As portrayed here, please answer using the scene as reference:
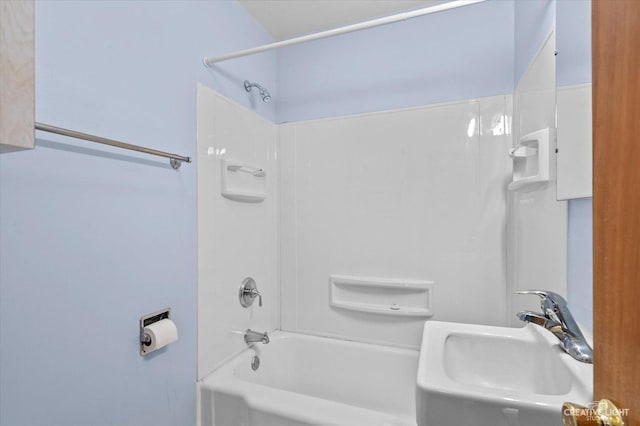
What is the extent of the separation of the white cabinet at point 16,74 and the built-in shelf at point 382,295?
5.38 feet

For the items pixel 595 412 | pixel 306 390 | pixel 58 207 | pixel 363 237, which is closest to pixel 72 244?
pixel 58 207

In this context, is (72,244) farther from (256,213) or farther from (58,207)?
(256,213)

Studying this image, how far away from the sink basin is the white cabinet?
0.99m

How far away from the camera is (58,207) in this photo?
0.91 m

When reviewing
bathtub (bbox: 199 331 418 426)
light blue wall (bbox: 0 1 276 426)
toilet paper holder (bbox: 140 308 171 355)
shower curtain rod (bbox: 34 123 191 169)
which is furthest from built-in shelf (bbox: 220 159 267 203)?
bathtub (bbox: 199 331 418 426)

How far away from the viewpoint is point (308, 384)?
1900 millimetres

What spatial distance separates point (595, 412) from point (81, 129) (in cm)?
132

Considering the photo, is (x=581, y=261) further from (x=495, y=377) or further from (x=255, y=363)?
(x=255, y=363)

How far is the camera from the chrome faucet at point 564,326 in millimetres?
911

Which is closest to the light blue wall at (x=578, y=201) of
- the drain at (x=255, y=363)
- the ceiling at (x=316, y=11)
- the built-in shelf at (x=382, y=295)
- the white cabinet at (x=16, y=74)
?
the built-in shelf at (x=382, y=295)

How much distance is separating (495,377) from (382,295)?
74 centimetres

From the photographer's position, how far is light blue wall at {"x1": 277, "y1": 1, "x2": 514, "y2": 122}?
1674 millimetres

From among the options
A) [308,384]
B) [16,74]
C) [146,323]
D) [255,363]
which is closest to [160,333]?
[146,323]

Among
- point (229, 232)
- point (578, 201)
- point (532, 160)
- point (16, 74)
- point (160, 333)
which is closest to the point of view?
point (16, 74)
